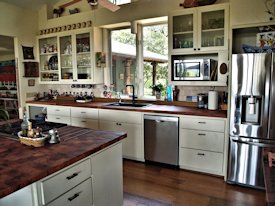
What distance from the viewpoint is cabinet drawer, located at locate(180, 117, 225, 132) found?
2900 mm

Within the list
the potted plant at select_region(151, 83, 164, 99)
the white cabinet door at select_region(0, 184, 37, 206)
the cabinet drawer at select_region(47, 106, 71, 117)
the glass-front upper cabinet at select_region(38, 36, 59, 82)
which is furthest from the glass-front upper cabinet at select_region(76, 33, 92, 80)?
the white cabinet door at select_region(0, 184, 37, 206)

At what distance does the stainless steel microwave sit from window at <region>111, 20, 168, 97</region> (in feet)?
1.71

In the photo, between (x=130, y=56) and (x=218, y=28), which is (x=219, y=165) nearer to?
(x=218, y=28)

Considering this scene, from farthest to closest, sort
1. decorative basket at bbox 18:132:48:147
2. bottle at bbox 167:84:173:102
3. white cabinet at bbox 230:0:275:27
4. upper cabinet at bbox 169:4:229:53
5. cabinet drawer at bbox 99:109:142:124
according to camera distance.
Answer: bottle at bbox 167:84:173:102 < cabinet drawer at bbox 99:109:142:124 < upper cabinet at bbox 169:4:229:53 < white cabinet at bbox 230:0:275:27 < decorative basket at bbox 18:132:48:147

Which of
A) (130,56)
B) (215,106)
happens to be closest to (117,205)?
(215,106)

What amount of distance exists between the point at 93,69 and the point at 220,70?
2289mm

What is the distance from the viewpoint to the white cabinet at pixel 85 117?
3832 millimetres

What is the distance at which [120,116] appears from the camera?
356 cm

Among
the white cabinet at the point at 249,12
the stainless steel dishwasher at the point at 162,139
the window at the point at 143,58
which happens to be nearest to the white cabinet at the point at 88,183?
the stainless steel dishwasher at the point at 162,139

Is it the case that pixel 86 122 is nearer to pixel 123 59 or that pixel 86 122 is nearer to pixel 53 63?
pixel 123 59

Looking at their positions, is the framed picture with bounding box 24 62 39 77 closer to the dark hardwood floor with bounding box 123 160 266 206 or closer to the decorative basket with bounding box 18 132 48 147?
the dark hardwood floor with bounding box 123 160 266 206

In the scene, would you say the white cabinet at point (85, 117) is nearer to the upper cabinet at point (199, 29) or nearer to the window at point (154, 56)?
the window at point (154, 56)

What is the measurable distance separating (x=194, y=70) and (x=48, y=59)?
3.32m

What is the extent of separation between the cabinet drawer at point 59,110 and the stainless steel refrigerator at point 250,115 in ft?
9.26
